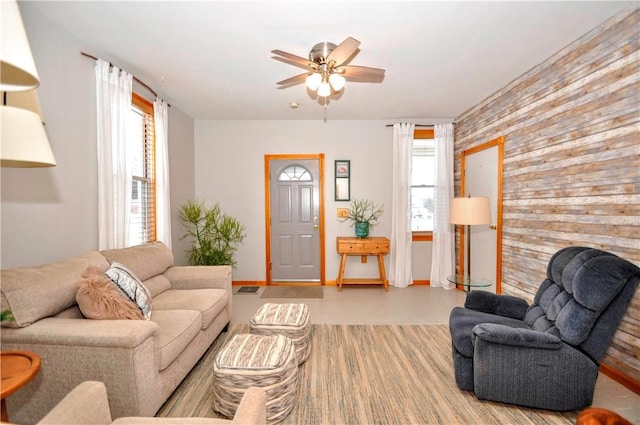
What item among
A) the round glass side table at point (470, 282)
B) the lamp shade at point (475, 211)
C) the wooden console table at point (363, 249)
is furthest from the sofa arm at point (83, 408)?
the wooden console table at point (363, 249)

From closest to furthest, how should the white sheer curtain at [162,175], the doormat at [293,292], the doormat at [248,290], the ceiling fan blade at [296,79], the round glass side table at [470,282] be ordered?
the ceiling fan blade at [296,79]
the round glass side table at [470,282]
the white sheer curtain at [162,175]
the doormat at [293,292]
the doormat at [248,290]

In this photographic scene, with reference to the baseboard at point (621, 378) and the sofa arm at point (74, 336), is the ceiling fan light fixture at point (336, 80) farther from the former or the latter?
the baseboard at point (621, 378)

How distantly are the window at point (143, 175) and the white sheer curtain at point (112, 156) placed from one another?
0.40 metres

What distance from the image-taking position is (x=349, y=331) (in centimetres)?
317

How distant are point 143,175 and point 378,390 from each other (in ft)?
11.1

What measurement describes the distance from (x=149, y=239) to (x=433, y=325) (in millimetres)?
3447

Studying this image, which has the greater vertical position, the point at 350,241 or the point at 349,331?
the point at 350,241

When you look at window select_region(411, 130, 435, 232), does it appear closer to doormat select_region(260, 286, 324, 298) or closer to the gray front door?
the gray front door

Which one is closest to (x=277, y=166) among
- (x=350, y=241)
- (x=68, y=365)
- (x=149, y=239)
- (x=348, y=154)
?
(x=348, y=154)

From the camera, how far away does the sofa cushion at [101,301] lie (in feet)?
6.07

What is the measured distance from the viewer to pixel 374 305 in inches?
159

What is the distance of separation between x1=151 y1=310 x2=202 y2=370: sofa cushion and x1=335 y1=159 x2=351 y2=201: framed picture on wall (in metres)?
3.14

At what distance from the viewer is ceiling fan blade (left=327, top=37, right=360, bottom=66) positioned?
210 cm

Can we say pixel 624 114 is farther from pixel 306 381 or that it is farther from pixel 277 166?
pixel 277 166
